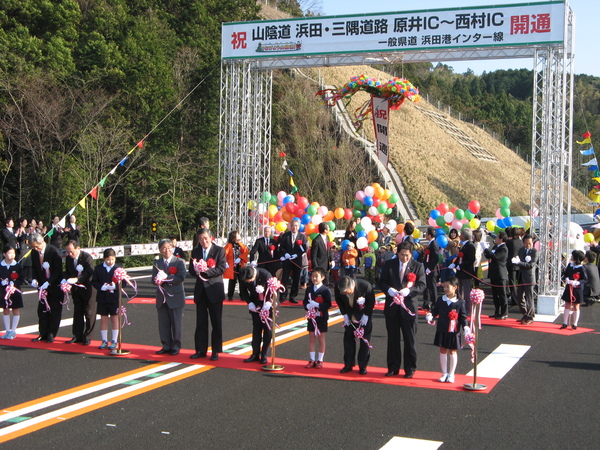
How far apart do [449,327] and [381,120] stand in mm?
12966

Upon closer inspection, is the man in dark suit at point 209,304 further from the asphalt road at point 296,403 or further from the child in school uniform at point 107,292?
the child in school uniform at point 107,292

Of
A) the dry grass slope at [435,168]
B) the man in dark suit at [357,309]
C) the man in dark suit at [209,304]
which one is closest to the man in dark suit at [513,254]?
the man in dark suit at [357,309]

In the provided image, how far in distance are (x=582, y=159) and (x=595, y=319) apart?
6633 centimetres

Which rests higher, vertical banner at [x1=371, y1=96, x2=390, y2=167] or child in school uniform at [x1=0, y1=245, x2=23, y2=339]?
vertical banner at [x1=371, y1=96, x2=390, y2=167]

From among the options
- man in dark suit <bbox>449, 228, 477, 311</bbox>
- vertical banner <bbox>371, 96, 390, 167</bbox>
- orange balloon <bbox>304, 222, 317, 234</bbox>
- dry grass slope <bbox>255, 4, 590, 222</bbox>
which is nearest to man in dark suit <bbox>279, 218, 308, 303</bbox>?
man in dark suit <bbox>449, 228, 477, 311</bbox>

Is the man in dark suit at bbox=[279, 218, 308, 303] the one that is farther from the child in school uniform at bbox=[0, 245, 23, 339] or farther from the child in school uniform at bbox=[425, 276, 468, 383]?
the child in school uniform at bbox=[425, 276, 468, 383]

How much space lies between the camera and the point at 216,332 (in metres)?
9.73

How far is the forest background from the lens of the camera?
2700cm

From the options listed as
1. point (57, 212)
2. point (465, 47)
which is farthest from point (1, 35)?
point (465, 47)

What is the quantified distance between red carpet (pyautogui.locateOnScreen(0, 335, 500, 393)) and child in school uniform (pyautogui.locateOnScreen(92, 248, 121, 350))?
401mm

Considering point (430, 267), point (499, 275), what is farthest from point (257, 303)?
point (499, 275)

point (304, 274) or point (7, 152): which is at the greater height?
point (7, 152)

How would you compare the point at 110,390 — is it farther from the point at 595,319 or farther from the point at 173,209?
the point at 173,209

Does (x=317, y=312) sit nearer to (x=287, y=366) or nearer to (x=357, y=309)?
(x=357, y=309)
